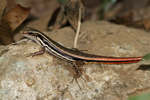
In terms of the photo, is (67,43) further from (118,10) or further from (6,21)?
(118,10)

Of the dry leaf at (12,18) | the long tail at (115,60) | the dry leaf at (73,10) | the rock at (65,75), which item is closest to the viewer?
the rock at (65,75)

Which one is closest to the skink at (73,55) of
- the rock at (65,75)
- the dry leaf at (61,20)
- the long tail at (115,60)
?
the long tail at (115,60)

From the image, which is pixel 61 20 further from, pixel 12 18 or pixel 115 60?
pixel 115 60

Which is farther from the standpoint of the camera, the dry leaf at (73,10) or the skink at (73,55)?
the dry leaf at (73,10)

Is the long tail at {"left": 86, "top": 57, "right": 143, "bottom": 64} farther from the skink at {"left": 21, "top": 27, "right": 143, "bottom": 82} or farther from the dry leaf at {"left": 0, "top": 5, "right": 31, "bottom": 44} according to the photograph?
the dry leaf at {"left": 0, "top": 5, "right": 31, "bottom": 44}

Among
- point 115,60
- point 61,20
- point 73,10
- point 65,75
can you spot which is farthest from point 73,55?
point 61,20

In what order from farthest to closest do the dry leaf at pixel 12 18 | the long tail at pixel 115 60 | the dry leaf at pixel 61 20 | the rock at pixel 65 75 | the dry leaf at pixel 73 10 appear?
1. the dry leaf at pixel 61 20
2. the dry leaf at pixel 73 10
3. the dry leaf at pixel 12 18
4. the long tail at pixel 115 60
5. the rock at pixel 65 75

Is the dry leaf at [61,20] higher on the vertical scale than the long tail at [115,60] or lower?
higher

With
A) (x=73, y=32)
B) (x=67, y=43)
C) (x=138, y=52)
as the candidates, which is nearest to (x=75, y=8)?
(x=73, y=32)

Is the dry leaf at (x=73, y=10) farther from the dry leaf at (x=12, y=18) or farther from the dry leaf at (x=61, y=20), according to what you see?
the dry leaf at (x=12, y=18)
